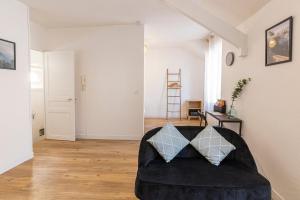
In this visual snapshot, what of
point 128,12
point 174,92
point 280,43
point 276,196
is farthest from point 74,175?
point 174,92

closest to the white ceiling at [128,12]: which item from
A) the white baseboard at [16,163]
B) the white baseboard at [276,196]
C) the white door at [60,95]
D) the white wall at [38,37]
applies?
the white wall at [38,37]

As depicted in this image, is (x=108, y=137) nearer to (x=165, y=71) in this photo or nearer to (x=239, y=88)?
(x=239, y=88)

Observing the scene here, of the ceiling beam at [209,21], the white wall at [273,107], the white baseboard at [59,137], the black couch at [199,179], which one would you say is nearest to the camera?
the black couch at [199,179]

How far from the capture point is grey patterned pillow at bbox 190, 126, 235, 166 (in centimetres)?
212

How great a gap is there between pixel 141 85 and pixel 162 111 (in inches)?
128

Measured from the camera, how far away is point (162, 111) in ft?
24.9

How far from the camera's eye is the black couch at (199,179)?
1.67 m

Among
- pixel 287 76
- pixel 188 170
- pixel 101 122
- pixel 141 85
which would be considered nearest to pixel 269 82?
Result: pixel 287 76

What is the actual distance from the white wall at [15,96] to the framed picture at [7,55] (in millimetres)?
69

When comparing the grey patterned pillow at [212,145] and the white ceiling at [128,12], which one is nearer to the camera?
the grey patterned pillow at [212,145]

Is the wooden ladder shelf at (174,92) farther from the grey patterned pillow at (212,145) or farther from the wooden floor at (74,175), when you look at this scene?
the grey patterned pillow at (212,145)

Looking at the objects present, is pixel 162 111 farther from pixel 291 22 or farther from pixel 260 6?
pixel 291 22

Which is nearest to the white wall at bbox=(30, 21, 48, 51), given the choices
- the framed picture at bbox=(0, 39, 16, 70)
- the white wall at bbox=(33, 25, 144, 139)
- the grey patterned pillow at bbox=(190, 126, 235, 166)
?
the white wall at bbox=(33, 25, 144, 139)

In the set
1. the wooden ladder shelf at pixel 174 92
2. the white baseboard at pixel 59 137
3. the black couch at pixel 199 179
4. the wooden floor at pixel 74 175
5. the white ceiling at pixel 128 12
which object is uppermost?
the white ceiling at pixel 128 12
